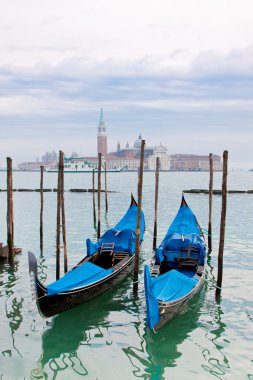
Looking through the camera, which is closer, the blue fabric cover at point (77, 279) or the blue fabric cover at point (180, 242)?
the blue fabric cover at point (77, 279)

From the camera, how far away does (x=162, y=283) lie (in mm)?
7566

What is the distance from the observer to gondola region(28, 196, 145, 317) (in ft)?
23.1

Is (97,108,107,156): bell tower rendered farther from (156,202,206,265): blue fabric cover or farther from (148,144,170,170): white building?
(156,202,206,265): blue fabric cover

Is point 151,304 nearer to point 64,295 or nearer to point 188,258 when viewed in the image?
point 64,295

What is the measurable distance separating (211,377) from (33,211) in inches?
786

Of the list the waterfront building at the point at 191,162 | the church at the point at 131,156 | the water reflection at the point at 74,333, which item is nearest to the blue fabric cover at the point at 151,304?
the water reflection at the point at 74,333

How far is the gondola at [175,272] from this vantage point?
6.72 metres

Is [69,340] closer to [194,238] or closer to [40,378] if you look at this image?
[40,378]

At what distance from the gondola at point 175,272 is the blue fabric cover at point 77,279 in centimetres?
103

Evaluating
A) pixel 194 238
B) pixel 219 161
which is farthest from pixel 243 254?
pixel 219 161

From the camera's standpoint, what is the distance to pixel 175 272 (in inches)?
310

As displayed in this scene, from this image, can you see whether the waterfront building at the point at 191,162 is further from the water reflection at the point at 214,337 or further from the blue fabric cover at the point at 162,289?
the blue fabric cover at the point at 162,289

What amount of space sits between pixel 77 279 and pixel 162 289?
1.50m

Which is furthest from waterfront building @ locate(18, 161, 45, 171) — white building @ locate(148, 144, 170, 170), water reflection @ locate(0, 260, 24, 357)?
water reflection @ locate(0, 260, 24, 357)
